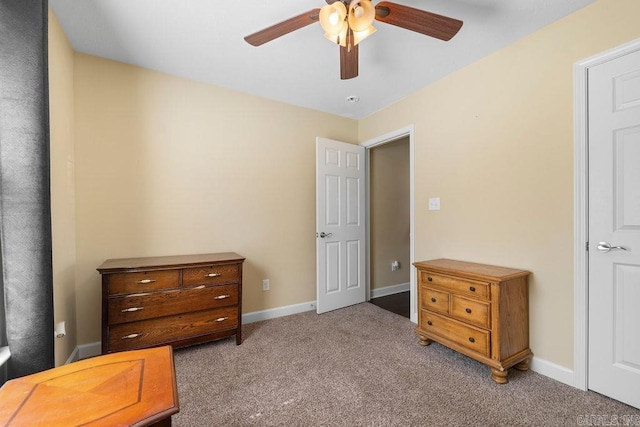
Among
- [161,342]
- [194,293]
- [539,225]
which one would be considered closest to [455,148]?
[539,225]

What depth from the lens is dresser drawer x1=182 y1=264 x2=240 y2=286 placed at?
231 cm

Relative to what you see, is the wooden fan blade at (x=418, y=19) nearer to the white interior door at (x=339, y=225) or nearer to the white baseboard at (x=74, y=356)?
the white interior door at (x=339, y=225)

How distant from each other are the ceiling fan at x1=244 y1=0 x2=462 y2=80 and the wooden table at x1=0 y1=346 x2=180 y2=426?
5.74 ft

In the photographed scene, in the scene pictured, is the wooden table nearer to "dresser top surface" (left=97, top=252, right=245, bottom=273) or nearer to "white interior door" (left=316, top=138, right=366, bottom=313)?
"dresser top surface" (left=97, top=252, right=245, bottom=273)

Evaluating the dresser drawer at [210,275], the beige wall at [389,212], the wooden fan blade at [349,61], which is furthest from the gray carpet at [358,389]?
the wooden fan blade at [349,61]

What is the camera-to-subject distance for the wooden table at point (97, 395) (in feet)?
2.47

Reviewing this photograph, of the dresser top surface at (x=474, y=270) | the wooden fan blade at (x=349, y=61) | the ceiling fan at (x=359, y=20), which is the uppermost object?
the ceiling fan at (x=359, y=20)

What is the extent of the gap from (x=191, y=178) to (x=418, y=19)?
2.29 metres

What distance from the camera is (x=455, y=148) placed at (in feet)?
8.57

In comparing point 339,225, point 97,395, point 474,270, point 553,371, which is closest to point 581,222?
point 474,270

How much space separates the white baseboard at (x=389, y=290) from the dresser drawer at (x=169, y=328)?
6.86 feet

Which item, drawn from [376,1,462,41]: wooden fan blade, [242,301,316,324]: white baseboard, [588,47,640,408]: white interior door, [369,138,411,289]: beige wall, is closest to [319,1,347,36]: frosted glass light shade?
[376,1,462,41]: wooden fan blade

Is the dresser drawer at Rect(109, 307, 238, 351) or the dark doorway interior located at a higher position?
the dresser drawer at Rect(109, 307, 238, 351)

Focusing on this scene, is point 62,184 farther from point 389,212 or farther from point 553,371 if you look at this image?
point 553,371
